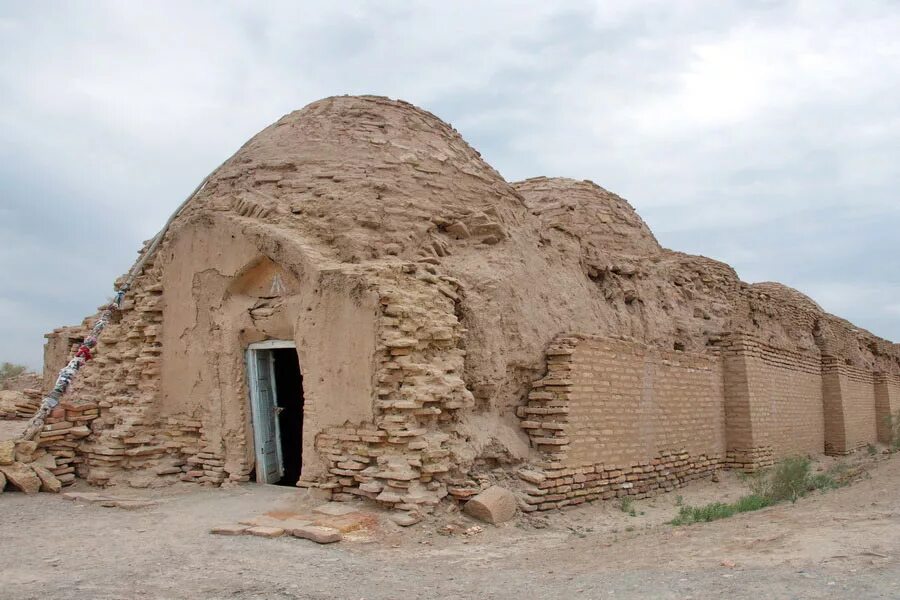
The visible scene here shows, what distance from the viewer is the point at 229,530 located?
17.8ft

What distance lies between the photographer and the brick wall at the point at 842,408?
14.2 metres

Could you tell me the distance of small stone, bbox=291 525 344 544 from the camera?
5.21 meters

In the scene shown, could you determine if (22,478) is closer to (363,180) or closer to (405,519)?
(405,519)

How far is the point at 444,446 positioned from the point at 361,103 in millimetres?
4643

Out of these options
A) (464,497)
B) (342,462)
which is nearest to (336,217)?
(342,462)

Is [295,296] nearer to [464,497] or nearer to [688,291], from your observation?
[464,497]

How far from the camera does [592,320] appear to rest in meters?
8.69

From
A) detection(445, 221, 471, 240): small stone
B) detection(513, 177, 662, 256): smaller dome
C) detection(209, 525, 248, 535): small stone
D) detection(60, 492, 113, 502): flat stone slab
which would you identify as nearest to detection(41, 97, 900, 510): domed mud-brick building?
detection(445, 221, 471, 240): small stone

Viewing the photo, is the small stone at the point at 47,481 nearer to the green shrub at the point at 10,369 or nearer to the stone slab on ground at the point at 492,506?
the stone slab on ground at the point at 492,506

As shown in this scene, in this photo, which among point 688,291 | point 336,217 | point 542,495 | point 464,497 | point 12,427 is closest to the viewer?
point 464,497

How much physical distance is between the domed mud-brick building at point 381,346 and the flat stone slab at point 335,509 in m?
0.16

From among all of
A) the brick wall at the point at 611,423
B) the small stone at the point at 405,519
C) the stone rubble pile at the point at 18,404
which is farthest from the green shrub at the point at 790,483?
the stone rubble pile at the point at 18,404

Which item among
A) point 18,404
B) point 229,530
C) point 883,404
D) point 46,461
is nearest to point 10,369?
point 18,404

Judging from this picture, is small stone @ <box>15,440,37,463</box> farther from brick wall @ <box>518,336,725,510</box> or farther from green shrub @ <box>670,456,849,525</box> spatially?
green shrub @ <box>670,456,849,525</box>
